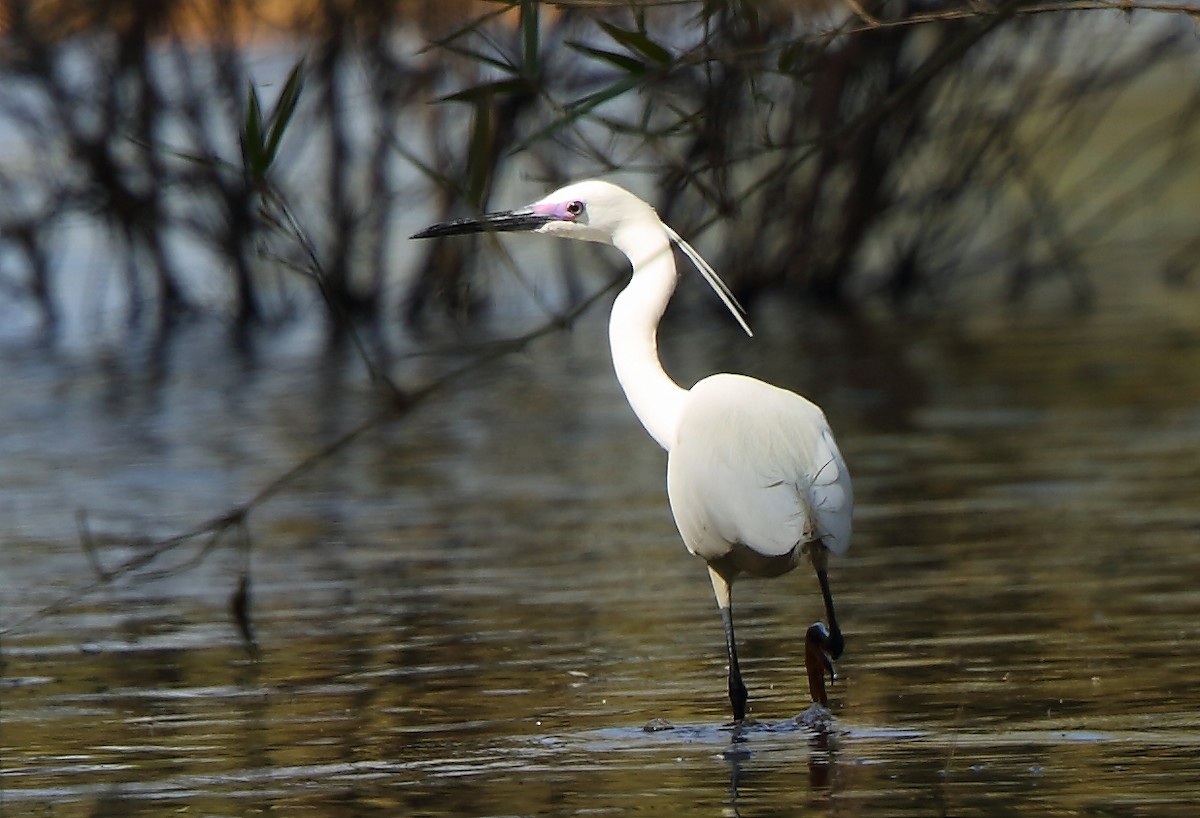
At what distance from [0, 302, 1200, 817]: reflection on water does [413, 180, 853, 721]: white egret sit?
386 mm

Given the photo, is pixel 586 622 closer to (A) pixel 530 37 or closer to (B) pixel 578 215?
(B) pixel 578 215

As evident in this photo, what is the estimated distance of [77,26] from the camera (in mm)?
17812

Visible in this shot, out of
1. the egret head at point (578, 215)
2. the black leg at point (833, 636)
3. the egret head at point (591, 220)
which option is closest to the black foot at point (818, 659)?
the black leg at point (833, 636)

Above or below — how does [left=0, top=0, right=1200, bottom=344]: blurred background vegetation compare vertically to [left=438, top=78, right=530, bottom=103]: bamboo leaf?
above

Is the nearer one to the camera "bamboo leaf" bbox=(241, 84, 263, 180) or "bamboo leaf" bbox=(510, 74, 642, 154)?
"bamboo leaf" bbox=(510, 74, 642, 154)

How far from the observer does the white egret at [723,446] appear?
20.4ft

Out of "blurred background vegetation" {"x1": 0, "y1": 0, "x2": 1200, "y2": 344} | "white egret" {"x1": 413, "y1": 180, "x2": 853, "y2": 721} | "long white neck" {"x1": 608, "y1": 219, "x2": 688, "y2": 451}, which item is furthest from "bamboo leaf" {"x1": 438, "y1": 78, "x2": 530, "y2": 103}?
"blurred background vegetation" {"x1": 0, "y1": 0, "x2": 1200, "y2": 344}

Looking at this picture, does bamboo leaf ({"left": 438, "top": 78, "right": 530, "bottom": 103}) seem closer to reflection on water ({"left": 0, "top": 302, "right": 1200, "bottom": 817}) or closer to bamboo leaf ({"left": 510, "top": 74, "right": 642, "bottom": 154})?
bamboo leaf ({"left": 510, "top": 74, "right": 642, "bottom": 154})

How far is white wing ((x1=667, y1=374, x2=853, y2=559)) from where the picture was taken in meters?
6.19

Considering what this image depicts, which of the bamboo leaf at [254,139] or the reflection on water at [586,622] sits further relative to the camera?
the reflection on water at [586,622]

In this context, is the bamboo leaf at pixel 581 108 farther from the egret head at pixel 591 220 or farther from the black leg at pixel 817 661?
the black leg at pixel 817 661

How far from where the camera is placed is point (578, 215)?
6871 millimetres

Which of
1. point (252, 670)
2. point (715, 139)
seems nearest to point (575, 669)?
point (252, 670)

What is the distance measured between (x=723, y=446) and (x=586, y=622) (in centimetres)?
156
